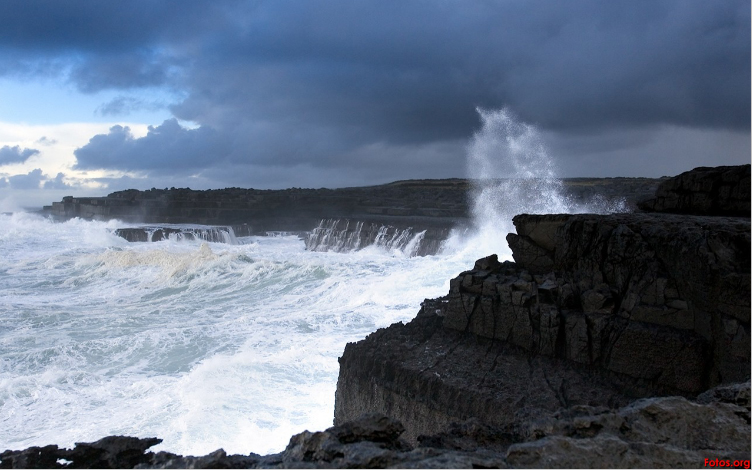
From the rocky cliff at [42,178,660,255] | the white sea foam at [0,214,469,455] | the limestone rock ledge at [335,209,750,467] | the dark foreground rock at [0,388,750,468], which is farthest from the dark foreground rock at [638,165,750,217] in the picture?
the rocky cliff at [42,178,660,255]

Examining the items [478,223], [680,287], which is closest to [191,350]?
[680,287]

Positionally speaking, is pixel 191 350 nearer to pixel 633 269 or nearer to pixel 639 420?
pixel 633 269

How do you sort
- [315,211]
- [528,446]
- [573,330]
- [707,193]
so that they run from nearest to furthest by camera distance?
[528,446] → [573,330] → [707,193] → [315,211]

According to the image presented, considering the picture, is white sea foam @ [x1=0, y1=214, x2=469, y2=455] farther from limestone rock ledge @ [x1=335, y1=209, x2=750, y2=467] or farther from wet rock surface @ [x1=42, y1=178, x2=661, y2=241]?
wet rock surface @ [x1=42, y1=178, x2=661, y2=241]

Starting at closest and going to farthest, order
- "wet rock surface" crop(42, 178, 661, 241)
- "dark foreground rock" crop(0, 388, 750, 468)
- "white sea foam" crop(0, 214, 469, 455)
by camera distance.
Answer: "dark foreground rock" crop(0, 388, 750, 468) → "white sea foam" crop(0, 214, 469, 455) → "wet rock surface" crop(42, 178, 661, 241)

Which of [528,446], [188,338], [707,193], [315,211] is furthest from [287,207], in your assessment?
[528,446]

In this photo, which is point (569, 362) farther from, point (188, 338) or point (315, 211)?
point (315, 211)

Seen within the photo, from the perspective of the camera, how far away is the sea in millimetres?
6898

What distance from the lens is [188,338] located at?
10180mm

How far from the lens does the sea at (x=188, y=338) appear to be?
690 centimetres

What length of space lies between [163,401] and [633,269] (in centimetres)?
547

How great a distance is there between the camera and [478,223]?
22.8 meters

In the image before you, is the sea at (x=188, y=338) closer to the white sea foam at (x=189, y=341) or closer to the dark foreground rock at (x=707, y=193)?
the white sea foam at (x=189, y=341)

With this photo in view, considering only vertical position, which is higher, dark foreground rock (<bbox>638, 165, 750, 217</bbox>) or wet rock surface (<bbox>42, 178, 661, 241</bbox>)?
wet rock surface (<bbox>42, 178, 661, 241</bbox>)
